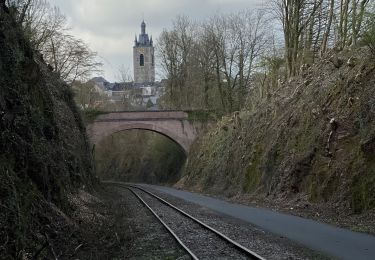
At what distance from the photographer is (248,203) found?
21625mm

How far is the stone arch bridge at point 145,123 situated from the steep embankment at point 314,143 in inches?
640

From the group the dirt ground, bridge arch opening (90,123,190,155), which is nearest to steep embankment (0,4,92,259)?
the dirt ground

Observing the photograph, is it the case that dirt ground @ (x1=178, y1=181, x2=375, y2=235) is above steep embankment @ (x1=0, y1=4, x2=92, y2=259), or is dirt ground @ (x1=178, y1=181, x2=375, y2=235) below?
below

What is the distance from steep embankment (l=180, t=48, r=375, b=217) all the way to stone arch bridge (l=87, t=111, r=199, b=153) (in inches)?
640

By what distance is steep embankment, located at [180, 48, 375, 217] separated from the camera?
50.2ft

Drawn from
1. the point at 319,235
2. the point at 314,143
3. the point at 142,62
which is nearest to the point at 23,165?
the point at 319,235

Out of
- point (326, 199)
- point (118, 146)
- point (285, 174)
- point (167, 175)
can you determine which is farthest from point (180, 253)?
point (118, 146)

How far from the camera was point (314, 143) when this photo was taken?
19.1m

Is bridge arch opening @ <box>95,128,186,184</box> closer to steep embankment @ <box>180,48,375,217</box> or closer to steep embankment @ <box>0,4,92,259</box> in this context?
steep embankment @ <box>180,48,375,217</box>

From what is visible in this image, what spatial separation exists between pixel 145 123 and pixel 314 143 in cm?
2990

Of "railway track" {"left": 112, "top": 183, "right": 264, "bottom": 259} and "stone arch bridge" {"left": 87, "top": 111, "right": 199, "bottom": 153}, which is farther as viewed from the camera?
"stone arch bridge" {"left": 87, "top": 111, "right": 199, "bottom": 153}

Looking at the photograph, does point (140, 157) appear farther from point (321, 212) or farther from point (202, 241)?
point (202, 241)

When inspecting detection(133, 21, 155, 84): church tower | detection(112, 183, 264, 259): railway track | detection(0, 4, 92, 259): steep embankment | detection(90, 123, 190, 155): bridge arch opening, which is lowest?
detection(112, 183, 264, 259): railway track

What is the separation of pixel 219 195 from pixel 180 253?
18836 mm
